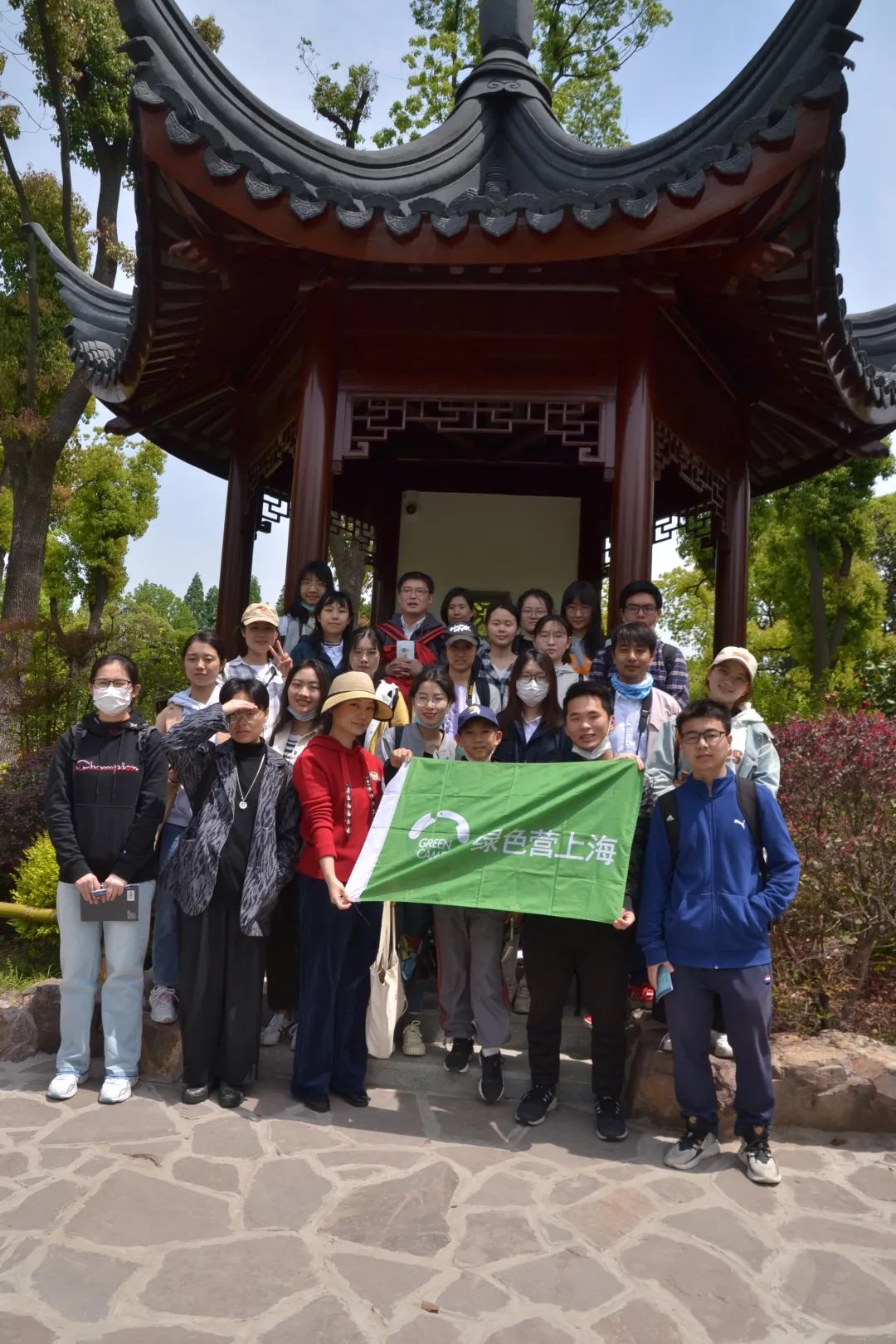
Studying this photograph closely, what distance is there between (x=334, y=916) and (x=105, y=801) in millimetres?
1208

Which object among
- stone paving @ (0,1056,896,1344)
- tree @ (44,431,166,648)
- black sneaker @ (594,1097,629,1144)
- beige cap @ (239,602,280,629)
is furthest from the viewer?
tree @ (44,431,166,648)

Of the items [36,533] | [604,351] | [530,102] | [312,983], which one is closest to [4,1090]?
[312,983]

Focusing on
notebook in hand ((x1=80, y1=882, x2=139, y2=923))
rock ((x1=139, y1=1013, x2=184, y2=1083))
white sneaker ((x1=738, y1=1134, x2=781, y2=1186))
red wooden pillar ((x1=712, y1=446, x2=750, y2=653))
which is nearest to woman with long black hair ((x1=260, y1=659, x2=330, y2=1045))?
rock ((x1=139, y1=1013, x2=184, y2=1083))

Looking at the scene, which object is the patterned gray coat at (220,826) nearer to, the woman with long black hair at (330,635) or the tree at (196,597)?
the woman with long black hair at (330,635)

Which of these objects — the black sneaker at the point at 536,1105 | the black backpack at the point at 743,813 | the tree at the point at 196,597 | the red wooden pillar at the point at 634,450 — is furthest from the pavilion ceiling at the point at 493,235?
the tree at the point at 196,597

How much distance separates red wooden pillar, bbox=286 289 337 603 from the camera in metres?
6.17

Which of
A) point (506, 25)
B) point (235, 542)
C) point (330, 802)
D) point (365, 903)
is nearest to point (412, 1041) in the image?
point (365, 903)

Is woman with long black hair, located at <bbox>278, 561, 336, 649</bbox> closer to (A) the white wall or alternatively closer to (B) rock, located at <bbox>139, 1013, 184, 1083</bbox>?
(B) rock, located at <bbox>139, 1013, 184, 1083</bbox>

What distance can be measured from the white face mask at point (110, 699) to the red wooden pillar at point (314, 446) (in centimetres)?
185

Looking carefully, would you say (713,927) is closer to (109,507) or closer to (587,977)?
(587,977)

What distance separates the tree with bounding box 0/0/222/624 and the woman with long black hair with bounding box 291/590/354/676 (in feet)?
30.8

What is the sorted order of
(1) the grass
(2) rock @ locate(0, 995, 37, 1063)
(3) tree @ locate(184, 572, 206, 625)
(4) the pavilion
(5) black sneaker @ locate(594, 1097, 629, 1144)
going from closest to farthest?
(5) black sneaker @ locate(594, 1097, 629, 1144)
(2) rock @ locate(0, 995, 37, 1063)
(4) the pavilion
(1) the grass
(3) tree @ locate(184, 572, 206, 625)

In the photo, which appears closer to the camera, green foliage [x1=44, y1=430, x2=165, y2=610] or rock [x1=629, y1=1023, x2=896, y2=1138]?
rock [x1=629, y1=1023, x2=896, y2=1138]

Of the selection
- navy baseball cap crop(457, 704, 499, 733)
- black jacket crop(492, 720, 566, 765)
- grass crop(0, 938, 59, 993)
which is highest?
navy baseball cap crop(457, 704, 499, 733)
